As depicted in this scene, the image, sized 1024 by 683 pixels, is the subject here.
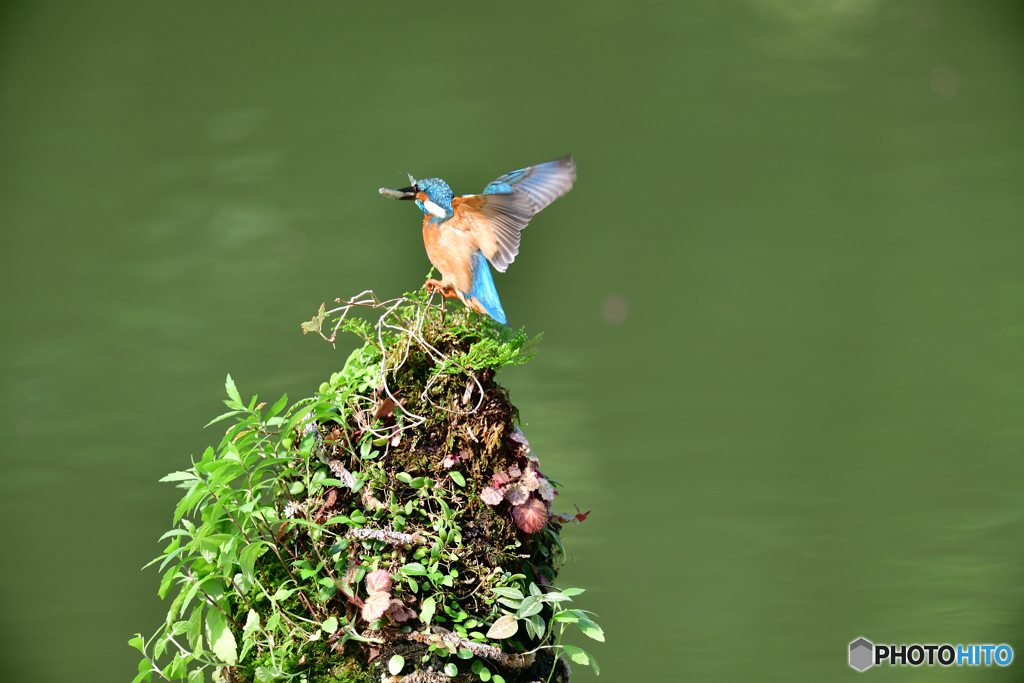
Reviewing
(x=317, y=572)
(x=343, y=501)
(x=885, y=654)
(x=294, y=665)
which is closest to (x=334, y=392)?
(x=343, y=501)

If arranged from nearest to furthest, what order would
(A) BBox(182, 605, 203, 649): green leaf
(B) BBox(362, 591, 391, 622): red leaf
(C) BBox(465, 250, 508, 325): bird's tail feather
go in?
1. (B) BBox(362, 591, 391, 622): red leaf
2. (A) BBox(182, 605, 203, 649): green leaf
3. (C) BBox(465, 250, 508, 325): bird's tail feather

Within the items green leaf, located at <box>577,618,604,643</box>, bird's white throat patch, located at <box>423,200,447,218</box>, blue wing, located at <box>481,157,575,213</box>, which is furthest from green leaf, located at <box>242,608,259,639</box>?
blue wing, located at <box>481,157,575,213</box>

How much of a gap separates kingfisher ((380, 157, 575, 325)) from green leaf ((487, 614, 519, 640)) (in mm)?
558

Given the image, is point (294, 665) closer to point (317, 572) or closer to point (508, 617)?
point (317, 572)

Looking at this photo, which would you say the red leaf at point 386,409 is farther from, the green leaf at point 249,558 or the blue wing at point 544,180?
the blue wing at point 544,180

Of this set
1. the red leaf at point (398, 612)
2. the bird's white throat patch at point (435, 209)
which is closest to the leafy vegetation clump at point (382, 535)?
the red leaf at point (398, 612)

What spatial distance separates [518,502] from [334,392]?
0.41 metres

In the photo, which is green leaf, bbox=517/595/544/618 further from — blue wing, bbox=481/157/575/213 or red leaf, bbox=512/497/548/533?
blue wing, bbox=481/157/575/213

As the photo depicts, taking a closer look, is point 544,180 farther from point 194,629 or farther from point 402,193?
point 194,629

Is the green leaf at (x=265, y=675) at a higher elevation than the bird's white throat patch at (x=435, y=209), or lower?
lower

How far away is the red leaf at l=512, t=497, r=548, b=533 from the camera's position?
1273 millimetres

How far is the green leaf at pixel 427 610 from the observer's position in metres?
1.14

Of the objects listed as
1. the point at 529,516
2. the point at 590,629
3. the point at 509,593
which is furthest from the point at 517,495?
the point at 590,629

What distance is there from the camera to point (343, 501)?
1259 millimetres
